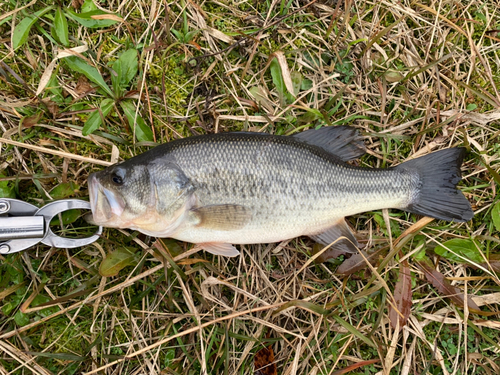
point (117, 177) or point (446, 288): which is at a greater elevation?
point (117, 177)

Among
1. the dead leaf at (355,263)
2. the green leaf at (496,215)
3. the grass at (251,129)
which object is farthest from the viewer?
the green leaf at (496,215)

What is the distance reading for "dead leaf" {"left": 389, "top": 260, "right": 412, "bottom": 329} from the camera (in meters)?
2.92

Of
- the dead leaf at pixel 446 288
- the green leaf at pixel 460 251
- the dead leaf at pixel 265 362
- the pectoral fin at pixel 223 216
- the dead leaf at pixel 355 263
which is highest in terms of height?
the pectoral fin at pixel 223 216

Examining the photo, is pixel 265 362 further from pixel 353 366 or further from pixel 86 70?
pixel 86 70

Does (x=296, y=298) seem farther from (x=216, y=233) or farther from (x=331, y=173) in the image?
(x=331, y=173)

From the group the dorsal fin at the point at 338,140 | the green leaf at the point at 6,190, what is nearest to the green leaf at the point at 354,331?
the dorsal fin at the point at 338,140

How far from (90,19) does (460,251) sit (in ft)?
13.7

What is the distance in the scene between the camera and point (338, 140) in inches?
118

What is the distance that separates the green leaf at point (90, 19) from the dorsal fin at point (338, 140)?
210 cm

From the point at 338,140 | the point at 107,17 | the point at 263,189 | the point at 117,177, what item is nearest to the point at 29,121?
the point at 117,177

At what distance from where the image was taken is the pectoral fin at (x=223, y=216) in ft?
8.50

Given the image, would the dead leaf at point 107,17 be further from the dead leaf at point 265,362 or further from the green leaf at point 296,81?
the dead leaf at point 265,362

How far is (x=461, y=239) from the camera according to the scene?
3.04 meters

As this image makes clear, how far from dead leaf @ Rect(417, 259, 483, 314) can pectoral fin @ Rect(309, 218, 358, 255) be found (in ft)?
2.65
